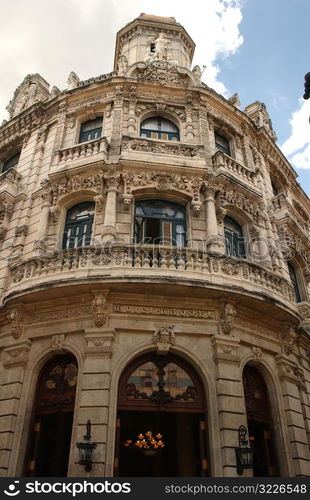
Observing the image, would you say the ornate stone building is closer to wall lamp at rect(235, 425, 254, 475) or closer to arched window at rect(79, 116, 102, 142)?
arched window at rect(79, 116, 102, 142)

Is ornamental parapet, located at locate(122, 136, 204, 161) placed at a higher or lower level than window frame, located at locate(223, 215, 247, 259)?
higher

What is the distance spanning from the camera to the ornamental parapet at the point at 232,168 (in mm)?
15588

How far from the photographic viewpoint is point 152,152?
15172mm

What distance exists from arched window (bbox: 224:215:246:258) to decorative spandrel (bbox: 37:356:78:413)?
675cm

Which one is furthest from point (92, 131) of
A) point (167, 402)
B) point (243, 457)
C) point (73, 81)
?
point (243, 457)

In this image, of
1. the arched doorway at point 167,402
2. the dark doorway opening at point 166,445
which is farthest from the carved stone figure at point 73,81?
the dark doorway opening at point 166,445

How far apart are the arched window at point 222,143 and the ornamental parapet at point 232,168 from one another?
5.52 ft

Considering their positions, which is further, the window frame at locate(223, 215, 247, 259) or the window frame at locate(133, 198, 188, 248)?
the window frame at locate(223, 215, 247, 259)

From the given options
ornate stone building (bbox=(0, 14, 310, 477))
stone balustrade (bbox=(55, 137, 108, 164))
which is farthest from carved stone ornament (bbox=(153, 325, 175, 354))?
stone balustrade (bbox=(55, 137, 108, 164))

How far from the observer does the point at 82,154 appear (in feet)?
51.2

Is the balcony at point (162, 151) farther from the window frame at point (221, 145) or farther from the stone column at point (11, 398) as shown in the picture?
the stone column at point (11, 398)

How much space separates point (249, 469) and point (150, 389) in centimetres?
311

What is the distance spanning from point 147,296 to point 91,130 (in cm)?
923

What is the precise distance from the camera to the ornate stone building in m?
10.8
